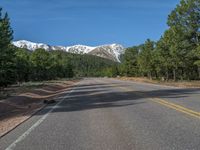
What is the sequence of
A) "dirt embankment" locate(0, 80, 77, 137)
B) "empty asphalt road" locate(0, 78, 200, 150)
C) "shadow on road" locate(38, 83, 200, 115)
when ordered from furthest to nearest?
"shadow on road" locate(38, 83, 200, 115) < "dirt embankment" locate(0, 80, 77, 137) < "empty asphalt road" locate(0, 78, 200, 150)

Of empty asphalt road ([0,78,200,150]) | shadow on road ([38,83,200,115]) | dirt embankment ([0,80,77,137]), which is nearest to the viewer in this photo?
empty asphalt road ([0,78,200,150])

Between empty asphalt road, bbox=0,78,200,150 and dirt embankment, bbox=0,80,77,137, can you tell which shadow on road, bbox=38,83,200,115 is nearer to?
dirt embankment, bbox=0,80,77,137

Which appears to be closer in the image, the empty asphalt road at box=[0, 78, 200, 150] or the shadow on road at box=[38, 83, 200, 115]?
the empty asphalt road at box=[0, 78, 200, 150]

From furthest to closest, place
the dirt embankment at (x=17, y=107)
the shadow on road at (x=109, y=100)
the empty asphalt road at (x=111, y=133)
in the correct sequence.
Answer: the shadow on road at (x=109, y=100) → the dirt embankment at (x=17, y=107) → the empty asphalt road at (x=111, y=133)

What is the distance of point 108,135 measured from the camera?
9.91 meters

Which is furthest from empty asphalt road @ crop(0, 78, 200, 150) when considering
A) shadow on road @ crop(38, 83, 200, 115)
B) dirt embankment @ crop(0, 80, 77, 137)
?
shadow on road @ crop(38, 83, 200, 115)

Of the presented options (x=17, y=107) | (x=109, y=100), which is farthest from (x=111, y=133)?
(x=17, y=107)

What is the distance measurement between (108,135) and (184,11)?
49169 mm

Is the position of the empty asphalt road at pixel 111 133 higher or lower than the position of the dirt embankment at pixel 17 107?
higher

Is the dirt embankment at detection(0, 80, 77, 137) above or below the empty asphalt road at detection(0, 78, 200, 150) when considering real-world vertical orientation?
below

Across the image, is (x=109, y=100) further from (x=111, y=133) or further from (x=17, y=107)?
(x=111, y=133)

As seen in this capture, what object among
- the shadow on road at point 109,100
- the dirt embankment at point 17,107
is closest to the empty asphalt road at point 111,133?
the dirt embankment at point 17,107

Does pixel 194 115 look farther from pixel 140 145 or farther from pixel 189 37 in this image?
pixel 189 37

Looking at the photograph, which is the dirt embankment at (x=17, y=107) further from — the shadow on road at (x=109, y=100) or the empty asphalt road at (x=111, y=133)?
the shadow on road at (x=109, y=100)
